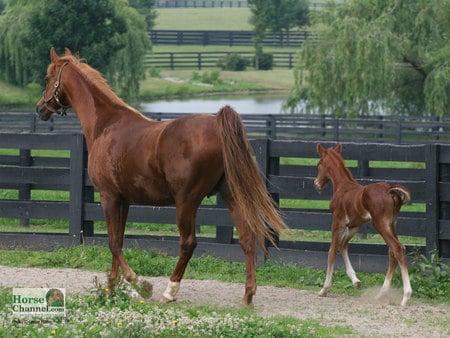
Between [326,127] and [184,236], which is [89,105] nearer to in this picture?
[184,236]

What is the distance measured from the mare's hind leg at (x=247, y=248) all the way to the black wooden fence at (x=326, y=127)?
19.7 m

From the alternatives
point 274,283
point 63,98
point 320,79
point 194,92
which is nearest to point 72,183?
point 63,98

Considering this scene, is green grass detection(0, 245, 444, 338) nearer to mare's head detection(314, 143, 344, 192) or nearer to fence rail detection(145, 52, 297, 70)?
mare's head detection(314, 143, 344, 192)

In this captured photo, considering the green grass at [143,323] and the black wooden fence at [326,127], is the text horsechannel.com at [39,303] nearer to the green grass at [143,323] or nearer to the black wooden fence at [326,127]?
the green grass at [143,323]

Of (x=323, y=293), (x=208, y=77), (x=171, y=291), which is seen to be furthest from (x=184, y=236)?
(x=208, y=77)

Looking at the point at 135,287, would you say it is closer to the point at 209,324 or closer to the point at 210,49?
the point at 209,324

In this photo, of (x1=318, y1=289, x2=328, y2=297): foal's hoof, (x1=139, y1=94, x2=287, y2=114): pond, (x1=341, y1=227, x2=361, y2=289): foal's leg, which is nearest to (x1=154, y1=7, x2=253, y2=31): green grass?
(x1=139, y1=94, x2=287, y2=114): pond

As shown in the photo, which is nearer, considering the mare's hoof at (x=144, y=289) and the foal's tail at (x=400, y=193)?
the foal's tail at (x=400, y=193)

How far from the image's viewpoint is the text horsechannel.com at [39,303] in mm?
8477

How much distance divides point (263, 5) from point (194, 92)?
24216 millimetres

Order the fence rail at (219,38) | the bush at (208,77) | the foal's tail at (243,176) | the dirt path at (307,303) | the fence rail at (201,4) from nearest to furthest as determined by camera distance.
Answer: the dirt path at (307,303), the foal's tail at (243,176), the bush at (208,77), the fence rail at (219,38), the fence rail at (201,4)

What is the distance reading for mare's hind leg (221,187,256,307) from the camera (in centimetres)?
976

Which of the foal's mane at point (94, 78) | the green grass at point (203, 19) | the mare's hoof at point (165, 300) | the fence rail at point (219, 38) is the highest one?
the foal's mane at point (94, 78)

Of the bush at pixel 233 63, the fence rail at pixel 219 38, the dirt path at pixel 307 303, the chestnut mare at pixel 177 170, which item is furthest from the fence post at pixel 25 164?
the fence rail at pixel 219 38
